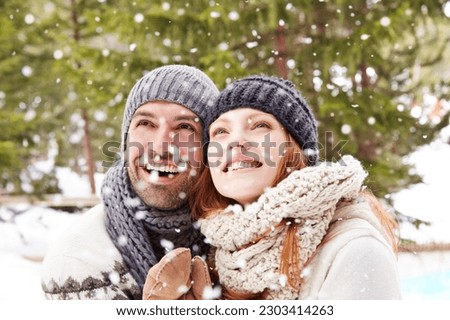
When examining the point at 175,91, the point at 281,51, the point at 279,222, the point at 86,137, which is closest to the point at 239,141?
the point at 279,222

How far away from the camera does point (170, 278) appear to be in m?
1.55

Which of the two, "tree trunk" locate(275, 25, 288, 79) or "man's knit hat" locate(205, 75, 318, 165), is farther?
"tree trunk" locate(275, 25, 288, 79)

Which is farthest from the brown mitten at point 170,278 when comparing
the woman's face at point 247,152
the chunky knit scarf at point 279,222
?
the woman's face at point 247,152

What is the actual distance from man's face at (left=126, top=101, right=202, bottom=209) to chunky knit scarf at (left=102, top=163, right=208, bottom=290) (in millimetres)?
37

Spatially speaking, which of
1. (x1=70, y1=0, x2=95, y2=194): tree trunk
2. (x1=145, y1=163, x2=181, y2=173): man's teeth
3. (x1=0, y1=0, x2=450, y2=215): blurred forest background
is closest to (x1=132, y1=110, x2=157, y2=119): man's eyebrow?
(x1=145, y1=163, x2=181, y2=173): man's teeth

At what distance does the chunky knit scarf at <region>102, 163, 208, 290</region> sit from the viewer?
176 cm

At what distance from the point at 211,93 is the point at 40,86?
651 centimetres

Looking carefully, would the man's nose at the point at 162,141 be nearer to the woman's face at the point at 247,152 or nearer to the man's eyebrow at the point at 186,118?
the man's eyebrow at the point at 186,118

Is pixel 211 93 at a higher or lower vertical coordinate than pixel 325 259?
higher

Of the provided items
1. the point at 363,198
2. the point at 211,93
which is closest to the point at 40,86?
the point at 211,93

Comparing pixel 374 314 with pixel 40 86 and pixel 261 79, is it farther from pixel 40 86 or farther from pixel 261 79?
pixel 40 86

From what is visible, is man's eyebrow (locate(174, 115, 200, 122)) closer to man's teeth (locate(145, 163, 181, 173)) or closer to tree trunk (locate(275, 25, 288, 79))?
man's teeth (locate(145, 163, 181, 173))

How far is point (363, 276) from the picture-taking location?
4.66 ft

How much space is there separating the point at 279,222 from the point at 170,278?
36 centimetres
